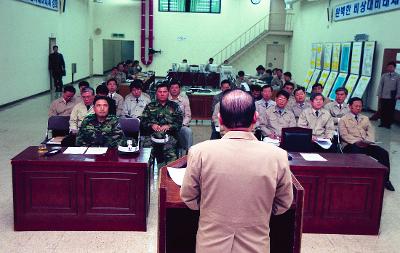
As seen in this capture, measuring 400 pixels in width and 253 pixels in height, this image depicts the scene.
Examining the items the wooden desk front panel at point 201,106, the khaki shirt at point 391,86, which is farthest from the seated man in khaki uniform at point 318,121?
the khaki shirt at point 391,86

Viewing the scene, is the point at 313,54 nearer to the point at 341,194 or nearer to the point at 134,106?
the point at 134,106

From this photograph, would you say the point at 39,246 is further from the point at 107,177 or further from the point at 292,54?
the point at 292,54

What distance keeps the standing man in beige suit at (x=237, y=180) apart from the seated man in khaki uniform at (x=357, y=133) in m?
4.00

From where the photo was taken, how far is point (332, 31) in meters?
14.6

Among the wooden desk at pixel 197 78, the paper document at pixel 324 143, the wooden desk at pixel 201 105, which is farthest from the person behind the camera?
the wooden desk at pixel 197 78

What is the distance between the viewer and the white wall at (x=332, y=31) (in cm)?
1073

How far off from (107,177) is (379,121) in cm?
839

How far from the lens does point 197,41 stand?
1975cm

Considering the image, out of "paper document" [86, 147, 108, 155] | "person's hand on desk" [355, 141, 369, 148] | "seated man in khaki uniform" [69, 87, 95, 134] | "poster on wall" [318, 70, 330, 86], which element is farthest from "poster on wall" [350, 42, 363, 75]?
"paper document" [86, 147, 108, 155]

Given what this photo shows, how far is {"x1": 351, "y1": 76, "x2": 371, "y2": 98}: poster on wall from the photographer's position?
11578mm

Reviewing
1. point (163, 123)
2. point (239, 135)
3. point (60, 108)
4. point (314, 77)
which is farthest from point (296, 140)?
point (314, 77)

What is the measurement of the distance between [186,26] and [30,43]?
8.70 m

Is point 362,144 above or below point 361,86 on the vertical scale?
below

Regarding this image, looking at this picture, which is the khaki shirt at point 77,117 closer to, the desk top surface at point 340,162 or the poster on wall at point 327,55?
the desk top surface at point 340,162
